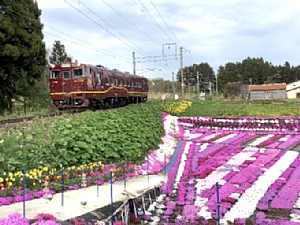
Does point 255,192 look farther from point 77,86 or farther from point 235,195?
point 77,86

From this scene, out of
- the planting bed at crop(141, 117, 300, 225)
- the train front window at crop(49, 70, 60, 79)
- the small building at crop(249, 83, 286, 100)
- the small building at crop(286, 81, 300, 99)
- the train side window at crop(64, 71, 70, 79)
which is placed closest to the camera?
the planting bed at crop(141, 117, 300, 225)

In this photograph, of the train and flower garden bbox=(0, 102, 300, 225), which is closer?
flower garden bbox=(0, 102, 300, 225)

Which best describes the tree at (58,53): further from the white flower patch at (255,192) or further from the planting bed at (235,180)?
the white flower patch at (255,192)

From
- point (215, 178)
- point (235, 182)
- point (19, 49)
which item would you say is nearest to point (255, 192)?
point (235, 182)

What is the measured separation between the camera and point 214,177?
32.3ft

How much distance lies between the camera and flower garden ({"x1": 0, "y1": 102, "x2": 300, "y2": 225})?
7.15 m

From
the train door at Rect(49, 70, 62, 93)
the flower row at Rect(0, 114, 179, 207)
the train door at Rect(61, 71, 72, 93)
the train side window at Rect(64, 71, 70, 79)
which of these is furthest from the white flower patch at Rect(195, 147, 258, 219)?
the train door at Rect(49, 70, 62, 93)

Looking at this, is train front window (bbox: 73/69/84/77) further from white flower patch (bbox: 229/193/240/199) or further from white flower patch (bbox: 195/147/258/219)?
white flower patch (bbox: 229/193/240/199)

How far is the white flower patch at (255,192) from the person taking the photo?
724cm

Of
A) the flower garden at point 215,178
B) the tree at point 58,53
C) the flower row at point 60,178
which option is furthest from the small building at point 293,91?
the flower row at point 60,178

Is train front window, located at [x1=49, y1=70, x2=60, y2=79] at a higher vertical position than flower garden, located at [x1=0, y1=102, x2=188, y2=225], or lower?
higher

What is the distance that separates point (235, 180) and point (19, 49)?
590 inches

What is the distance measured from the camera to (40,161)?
331 inches

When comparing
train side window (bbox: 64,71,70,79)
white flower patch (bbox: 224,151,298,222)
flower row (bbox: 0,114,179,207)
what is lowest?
white flower patch (bbox: 224,151,298,222)
